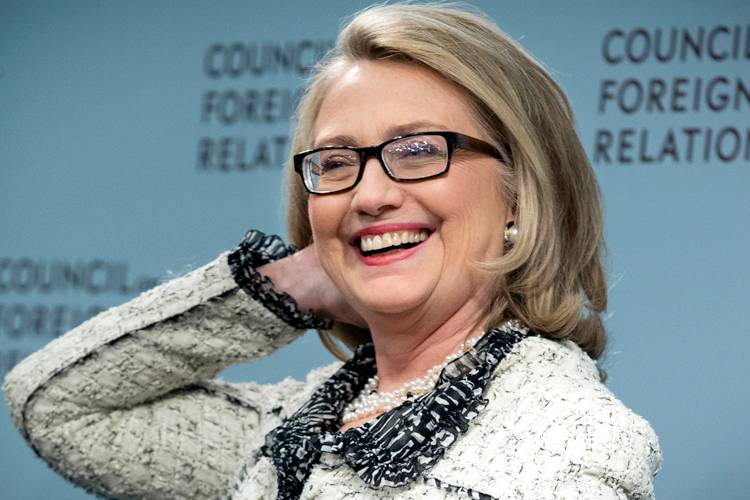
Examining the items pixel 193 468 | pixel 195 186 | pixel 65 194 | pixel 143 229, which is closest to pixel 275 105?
pixel 195 186

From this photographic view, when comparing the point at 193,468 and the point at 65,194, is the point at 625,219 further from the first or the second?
the point at 65,194

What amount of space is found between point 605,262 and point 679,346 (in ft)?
2.73

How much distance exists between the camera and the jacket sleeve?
162 centimetres

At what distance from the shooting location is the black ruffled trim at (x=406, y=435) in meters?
1.12

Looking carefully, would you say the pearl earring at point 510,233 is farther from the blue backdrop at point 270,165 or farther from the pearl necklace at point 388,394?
the blue backdrop at point 270,165

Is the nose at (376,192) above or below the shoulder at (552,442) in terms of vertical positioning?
above

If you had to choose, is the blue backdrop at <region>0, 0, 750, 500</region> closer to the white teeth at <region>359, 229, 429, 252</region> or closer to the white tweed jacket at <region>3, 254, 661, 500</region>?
the white tweed jacket at <region>3, 254, 661, 500</region>

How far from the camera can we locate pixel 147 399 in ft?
5.62

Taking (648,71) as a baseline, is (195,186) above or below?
below

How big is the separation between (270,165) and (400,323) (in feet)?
4.53

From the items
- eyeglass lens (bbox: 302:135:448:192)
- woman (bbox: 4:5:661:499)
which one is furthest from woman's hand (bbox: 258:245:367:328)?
eyeglass lens (bbox: 302:135:448:192)

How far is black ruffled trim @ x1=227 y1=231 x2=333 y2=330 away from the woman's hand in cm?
2

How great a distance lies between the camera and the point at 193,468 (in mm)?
1664

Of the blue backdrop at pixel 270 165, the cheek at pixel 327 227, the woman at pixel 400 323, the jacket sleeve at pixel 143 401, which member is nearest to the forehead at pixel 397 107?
the woman at pixel 400 323
